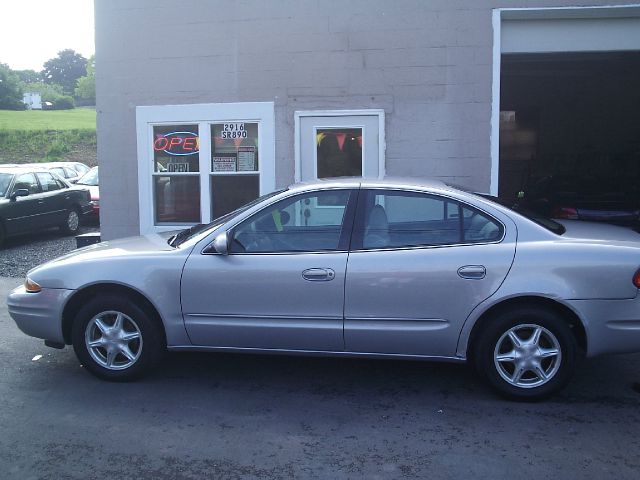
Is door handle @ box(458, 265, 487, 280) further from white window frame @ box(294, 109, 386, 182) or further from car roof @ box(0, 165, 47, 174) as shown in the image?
car roof @ box(0, 165, 47, 174)

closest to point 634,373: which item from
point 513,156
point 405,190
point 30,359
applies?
point 405,190

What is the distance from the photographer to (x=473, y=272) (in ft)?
15.9

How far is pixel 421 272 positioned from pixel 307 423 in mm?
1317

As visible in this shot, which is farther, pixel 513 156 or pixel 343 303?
pixel 513 156

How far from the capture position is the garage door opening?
45.4ft

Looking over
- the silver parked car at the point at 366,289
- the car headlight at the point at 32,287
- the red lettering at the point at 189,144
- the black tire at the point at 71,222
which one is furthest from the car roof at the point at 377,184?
the black tire at the point at 71,222

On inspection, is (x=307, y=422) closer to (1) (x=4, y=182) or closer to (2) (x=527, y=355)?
(2) (x=527, y=355)

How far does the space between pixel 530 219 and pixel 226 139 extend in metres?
4.78

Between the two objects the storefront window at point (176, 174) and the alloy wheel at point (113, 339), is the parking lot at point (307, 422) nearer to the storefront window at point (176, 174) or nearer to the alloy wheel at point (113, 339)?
the alloy wheel at point (113, 339)

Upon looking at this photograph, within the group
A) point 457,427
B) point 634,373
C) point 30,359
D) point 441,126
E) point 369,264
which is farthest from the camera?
point 441,126

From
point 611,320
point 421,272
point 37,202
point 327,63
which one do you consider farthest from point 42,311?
point 37,202

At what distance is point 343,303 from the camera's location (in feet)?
16.3

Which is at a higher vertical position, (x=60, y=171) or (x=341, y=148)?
(x=341, y=148)

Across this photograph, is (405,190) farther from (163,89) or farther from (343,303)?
(163,89)
